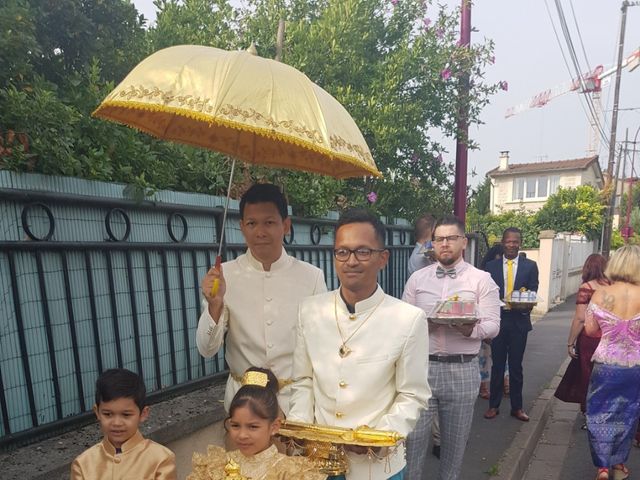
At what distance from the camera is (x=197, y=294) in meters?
3.86

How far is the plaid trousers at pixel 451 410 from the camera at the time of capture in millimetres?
3275

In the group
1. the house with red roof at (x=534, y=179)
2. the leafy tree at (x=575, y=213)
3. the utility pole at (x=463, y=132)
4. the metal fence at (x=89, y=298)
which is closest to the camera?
the metal fence at (x=89, y=298)

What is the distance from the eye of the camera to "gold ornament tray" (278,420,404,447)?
5.89ft

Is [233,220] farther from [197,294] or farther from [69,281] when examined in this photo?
[69,281]

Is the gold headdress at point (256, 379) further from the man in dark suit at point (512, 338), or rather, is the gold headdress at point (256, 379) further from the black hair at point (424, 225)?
the man in dark suit at point (512, 338)

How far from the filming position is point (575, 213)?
78.9ft

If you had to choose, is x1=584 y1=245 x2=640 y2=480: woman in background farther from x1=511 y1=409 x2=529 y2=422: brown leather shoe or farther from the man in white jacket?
the man in white jacket

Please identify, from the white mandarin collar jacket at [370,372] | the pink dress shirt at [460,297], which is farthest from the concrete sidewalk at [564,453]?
the white mandarin collar jacket at [370,372]

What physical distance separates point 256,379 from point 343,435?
0.52 meters

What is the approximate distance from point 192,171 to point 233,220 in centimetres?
57

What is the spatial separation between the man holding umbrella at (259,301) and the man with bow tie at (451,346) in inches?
50.6

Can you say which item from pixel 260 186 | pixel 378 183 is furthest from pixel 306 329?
pixel 378 183

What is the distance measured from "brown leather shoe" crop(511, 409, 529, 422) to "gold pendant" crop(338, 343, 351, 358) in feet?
13.5

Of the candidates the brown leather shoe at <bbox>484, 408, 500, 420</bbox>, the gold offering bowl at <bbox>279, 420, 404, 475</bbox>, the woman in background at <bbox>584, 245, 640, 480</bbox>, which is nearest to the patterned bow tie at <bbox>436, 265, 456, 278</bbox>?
the woman in background at <bbox>584, 245, 640, 480</bbox>
